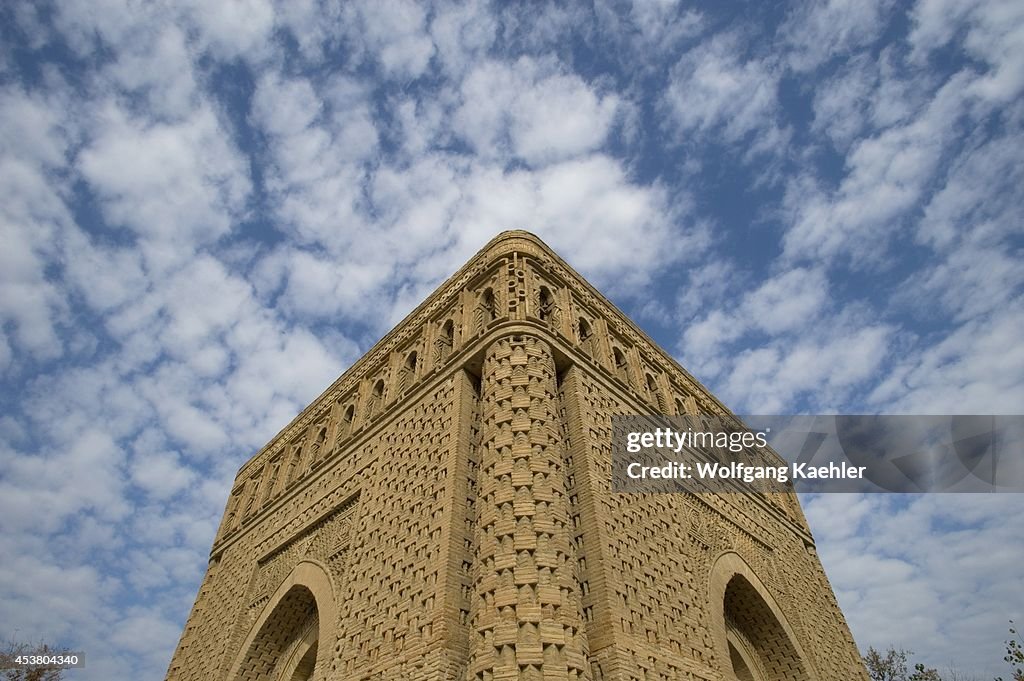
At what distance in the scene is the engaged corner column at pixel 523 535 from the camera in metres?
5.01

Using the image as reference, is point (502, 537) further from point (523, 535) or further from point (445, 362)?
point (445, 362)

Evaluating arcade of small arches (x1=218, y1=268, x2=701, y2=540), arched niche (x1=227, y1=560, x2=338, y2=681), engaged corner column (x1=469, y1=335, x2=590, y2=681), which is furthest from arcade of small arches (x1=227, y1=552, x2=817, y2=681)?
engaged corner column (x1=469, y1=335, x2=590, y2=681)

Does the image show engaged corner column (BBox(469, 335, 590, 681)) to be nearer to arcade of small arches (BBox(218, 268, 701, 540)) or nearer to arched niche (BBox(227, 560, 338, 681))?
arcade of small arches (BBox(218, 268, 701, 540))

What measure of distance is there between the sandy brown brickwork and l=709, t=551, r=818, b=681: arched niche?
29 mm

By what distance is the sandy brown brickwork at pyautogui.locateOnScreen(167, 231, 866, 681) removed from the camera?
5555mm

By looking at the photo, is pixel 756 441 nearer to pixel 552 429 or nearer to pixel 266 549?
pixel 552 429

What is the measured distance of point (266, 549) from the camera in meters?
10.1

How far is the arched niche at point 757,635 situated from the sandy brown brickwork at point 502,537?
3 cm

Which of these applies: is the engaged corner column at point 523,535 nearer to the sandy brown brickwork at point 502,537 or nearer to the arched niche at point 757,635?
the sandy brown brickwork at point 502,537

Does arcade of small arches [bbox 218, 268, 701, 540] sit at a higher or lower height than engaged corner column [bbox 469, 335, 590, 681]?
higher

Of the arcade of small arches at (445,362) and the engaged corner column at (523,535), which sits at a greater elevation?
the arcade of small arches at (445,362)

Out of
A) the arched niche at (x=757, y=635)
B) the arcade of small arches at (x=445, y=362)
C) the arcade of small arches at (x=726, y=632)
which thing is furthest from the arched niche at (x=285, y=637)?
the arched niche at (x=757, y=635)

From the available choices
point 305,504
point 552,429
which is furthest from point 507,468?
point 305,504

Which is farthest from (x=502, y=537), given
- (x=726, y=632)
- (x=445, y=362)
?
(x=726, y=632)
